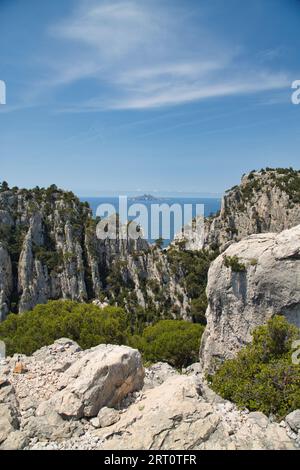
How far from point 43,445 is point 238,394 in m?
5.71

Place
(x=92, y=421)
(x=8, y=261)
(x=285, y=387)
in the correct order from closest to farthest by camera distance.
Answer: (x=92, y=421) → (x=285, y=387) → (x=8, y=261)

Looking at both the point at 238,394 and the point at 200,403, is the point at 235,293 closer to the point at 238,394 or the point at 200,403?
the point at 238,394

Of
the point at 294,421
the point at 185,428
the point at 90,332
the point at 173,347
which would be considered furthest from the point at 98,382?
the point at 173,347

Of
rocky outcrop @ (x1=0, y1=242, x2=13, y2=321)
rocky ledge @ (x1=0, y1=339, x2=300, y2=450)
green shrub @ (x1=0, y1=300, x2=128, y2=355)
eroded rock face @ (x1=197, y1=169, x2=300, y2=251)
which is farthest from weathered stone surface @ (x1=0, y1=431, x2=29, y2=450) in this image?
rocky outcrop @ (x1=0, y1=242, x2=13, y2=321)

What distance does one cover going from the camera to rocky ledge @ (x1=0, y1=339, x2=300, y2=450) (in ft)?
32.2

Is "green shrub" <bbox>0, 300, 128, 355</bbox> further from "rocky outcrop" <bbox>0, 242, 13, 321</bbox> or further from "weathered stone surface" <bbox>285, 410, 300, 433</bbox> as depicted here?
"rocky outcrop" <bbox>0, 242, 13, 321</bbox>

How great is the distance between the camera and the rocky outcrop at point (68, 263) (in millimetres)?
60438

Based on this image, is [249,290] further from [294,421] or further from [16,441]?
[16,441]

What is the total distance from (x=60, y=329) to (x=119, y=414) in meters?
11.9

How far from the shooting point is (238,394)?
12578 millimetres

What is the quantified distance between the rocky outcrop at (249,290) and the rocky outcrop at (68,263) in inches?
1311

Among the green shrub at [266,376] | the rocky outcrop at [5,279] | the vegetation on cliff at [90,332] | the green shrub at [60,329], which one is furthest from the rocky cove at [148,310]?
the green shrub at [60,329]
